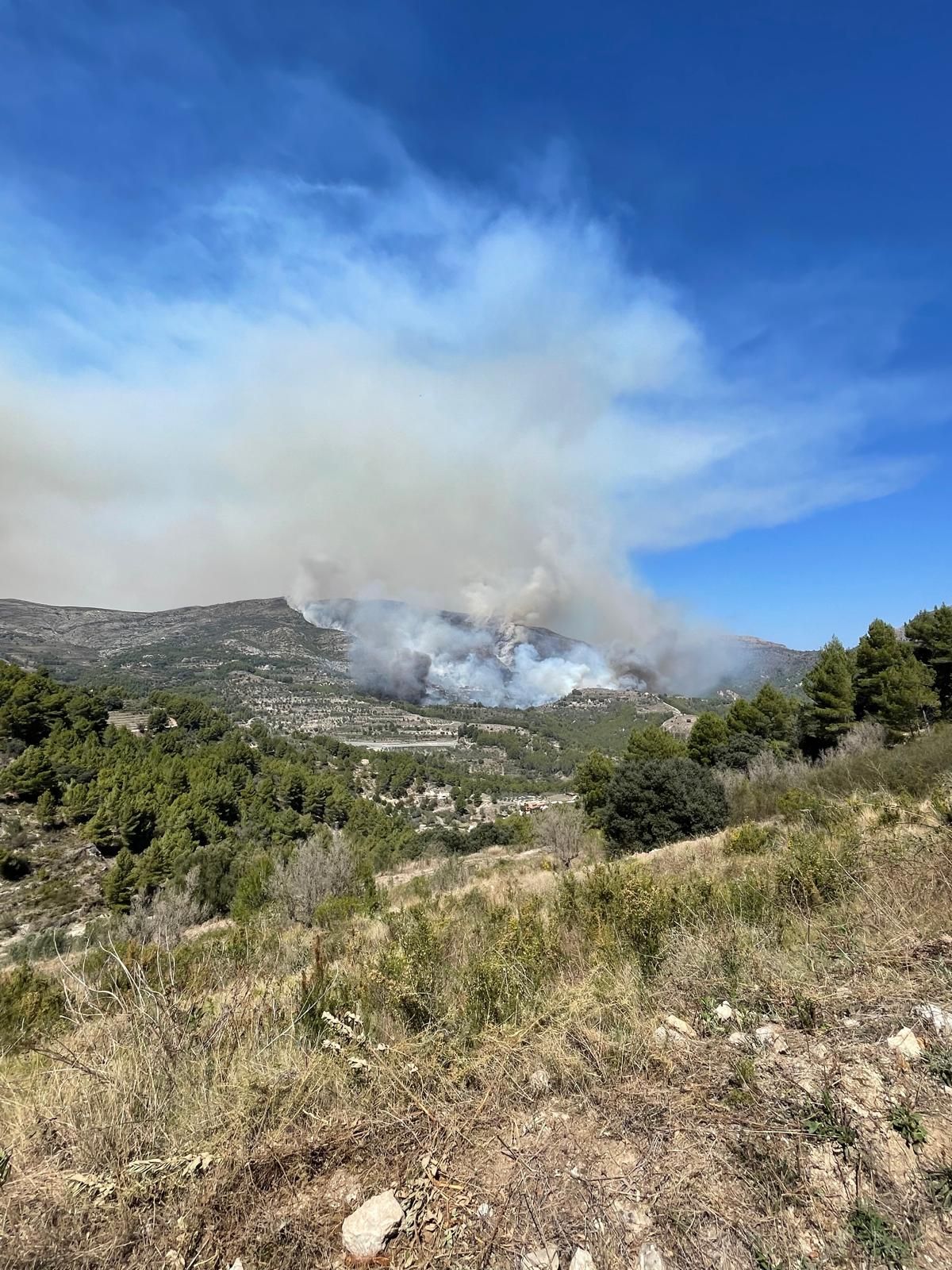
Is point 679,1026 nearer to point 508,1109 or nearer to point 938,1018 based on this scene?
point 508,1109

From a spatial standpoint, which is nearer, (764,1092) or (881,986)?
(764,1092)

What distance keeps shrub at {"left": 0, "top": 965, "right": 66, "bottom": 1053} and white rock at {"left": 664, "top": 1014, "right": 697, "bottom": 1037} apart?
5168 millimetres

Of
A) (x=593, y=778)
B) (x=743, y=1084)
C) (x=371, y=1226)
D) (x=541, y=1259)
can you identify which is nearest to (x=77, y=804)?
(x=593, y=778)

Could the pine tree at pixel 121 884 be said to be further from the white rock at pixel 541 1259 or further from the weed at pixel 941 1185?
the weed at pixel 941 1185

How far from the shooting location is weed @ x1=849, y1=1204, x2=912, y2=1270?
174cm

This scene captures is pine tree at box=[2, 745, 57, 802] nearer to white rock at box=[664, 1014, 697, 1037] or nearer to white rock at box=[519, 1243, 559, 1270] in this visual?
white rock at box=[664, 1014, 697, 1037]

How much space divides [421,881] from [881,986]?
23463 millimetres

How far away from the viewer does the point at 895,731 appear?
3011 centimetres

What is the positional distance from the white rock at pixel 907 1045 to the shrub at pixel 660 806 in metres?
20.6

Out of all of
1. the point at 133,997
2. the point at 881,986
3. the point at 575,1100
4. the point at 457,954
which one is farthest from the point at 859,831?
the point at 133,997

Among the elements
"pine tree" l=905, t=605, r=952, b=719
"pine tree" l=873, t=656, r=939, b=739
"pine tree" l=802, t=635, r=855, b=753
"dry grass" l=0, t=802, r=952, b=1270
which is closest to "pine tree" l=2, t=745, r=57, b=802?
"dry grass" l=0, t=802, r=952, b=1270

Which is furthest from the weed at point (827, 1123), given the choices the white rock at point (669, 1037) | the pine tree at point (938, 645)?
the pine tree at point (938, 645)

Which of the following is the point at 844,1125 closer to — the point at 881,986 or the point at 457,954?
the point at 881,986

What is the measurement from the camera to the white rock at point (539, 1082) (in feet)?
9.45
